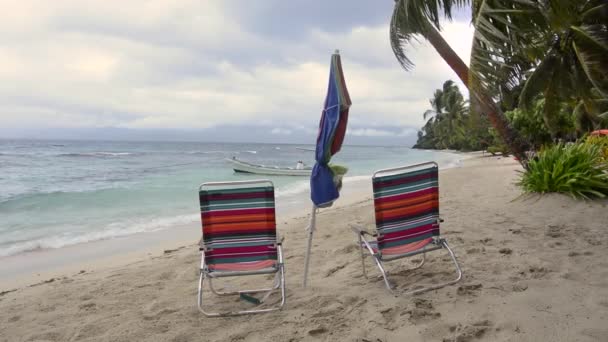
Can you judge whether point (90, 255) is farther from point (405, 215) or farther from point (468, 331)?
point (468, 331)

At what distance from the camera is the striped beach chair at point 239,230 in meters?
3.36

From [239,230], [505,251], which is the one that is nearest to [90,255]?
[239,230]

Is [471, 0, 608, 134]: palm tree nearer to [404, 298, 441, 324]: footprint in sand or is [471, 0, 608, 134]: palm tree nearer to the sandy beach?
the sandy beach

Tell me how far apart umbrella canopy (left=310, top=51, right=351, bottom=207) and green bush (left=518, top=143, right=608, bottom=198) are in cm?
463

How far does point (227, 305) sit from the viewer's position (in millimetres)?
3484

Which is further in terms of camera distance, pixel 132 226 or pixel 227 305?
pixel 132 226

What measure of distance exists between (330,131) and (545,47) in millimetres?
5645

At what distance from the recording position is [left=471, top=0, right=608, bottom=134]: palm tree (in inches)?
195

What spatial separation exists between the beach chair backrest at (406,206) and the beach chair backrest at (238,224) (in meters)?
0.87

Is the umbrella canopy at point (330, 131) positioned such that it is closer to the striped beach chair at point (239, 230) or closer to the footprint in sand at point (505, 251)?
the striped beach chair at point (239, 230)

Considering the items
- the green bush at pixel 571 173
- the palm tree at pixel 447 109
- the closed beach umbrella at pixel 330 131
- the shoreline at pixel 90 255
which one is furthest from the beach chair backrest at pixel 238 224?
the palm tree at pixel 447 109

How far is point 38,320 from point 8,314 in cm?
44

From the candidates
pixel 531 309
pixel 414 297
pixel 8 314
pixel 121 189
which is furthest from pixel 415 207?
pixel 121 189

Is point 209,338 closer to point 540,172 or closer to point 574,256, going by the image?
point 574,256
